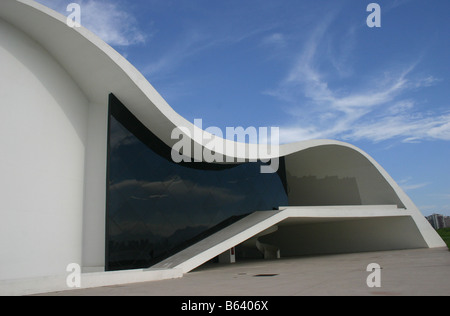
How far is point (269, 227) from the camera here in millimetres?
15148

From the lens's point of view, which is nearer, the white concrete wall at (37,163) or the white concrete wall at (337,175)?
the white concrete wall at (37,163)

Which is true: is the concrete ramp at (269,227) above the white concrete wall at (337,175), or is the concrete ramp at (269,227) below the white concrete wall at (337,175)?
below

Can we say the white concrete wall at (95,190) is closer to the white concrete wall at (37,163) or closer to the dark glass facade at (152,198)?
the white concrete wall at (37,163)

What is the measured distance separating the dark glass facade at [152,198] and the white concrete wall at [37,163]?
107 cm

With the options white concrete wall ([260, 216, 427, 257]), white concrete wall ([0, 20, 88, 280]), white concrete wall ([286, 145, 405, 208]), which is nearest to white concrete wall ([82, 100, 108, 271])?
white concrete wall ([0, 20, 88, 280])

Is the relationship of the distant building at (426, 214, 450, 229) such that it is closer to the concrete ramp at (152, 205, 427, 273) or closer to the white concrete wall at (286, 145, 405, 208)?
the white concrete wall at (286, 145, 405, 208)

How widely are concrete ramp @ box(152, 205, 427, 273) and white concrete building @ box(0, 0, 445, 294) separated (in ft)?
0.20

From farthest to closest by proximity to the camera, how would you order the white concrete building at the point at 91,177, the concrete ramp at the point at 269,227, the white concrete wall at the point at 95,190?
the white concrete wall at the point at 95,190
the concrete ramp at the point at 269,227
the white concrete building at the point at 91,177

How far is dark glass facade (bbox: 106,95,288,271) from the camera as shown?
11336 mm

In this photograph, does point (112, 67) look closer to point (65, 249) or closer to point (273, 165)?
point (65, 249)

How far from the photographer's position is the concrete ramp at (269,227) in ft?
36.0

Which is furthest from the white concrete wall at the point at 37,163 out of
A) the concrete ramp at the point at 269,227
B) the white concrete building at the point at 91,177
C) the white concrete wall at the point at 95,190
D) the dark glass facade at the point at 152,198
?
the concrete ramp at the point at 269,227

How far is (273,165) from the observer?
18047 millimetres
